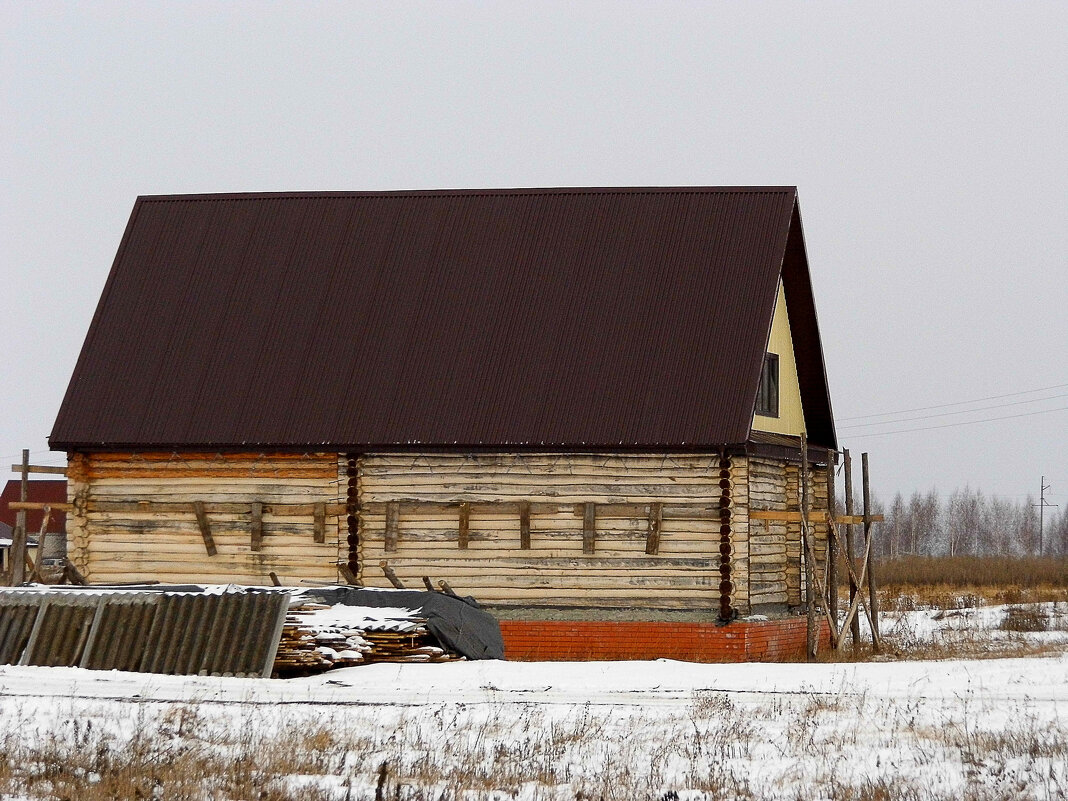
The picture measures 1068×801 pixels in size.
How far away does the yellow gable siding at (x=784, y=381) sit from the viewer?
91.6 ft

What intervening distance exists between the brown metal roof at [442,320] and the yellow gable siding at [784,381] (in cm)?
49

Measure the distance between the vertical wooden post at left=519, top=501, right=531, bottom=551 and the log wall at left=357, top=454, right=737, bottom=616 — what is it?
0.14 feet

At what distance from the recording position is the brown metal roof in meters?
25.3

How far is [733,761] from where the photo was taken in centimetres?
1287

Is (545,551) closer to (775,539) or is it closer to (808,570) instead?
(775,539)

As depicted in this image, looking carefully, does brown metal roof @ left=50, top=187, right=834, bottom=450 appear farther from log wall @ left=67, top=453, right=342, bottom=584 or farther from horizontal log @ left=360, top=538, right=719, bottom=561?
horizontal log @ left=360, top=538, right=719, bottom=561

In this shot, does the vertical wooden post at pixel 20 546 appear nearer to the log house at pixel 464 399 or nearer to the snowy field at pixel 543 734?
the log house at pixel 464 399

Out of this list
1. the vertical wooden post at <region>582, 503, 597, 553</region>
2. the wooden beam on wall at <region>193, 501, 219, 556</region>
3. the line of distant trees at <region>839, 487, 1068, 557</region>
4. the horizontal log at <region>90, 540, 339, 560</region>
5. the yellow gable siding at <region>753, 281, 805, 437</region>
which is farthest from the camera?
the line of distant trees at <region>839, 487, 1068, 557</region>

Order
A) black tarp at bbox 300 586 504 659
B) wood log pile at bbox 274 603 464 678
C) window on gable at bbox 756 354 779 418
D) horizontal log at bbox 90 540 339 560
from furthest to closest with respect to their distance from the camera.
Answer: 1. window on gable at bbox 756 354 779 418
2. horizontal log at bbox 90 540 339 560
3. black tarp at bbox 300 586 504 659
4. wood log pile at bbox 274 603 464 678

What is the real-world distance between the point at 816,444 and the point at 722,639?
348 inches

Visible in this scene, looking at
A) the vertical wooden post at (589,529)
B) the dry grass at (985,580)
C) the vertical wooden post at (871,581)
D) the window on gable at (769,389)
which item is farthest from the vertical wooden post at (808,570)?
the dry grass at (985,580)

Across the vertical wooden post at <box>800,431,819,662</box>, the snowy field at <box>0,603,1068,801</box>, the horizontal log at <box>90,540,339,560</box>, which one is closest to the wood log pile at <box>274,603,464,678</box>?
the snowy field at <box>0,603,1068,801</box>

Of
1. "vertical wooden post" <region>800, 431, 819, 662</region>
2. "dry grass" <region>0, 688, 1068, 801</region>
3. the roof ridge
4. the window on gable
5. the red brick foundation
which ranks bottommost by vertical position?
"dry grass" <region>0, 688, 1068, 801</region>

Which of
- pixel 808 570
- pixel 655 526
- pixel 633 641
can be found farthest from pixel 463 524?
pixel 808 570
